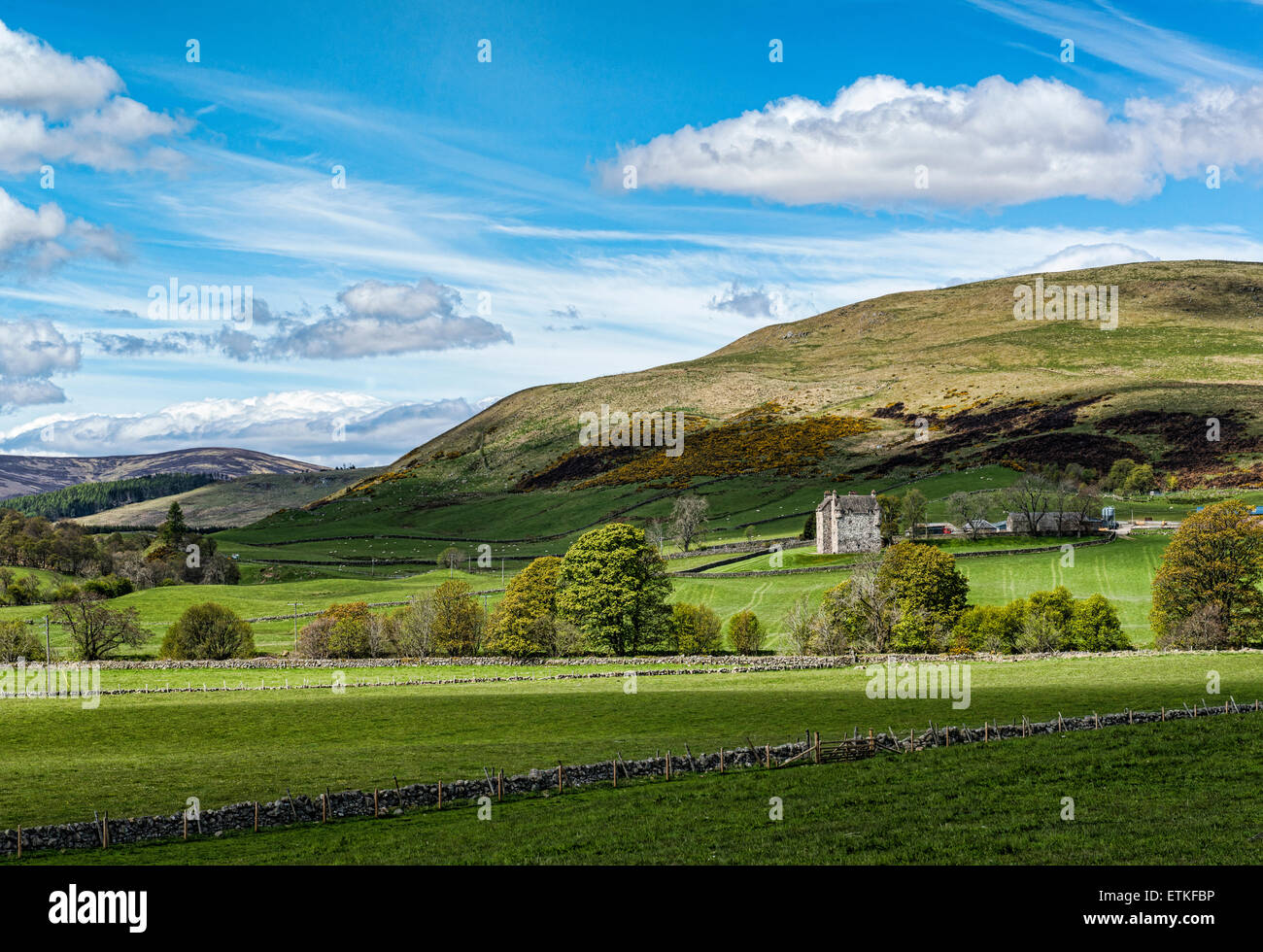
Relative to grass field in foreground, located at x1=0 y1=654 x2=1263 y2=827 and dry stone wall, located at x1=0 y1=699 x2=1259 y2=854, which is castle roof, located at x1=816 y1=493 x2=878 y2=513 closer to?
grass field in foreground, located at x1=0 y1=654 x2=1263 y2=827

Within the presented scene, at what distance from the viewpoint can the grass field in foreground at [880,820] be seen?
84.4 feet

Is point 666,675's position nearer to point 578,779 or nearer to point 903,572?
point 903,572

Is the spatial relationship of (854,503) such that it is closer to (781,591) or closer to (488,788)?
(781,591)

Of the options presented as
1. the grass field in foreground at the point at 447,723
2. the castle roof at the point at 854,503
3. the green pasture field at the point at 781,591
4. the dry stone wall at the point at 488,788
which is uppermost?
the castle roof at the point at 854,503

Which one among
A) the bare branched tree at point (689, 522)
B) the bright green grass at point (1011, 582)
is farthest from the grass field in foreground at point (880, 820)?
the bare branched tree at point (689, 522)

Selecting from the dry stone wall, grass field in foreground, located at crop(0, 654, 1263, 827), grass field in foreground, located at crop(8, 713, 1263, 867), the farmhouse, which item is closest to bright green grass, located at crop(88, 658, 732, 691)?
grass field in foreground, located at crop(0, 654, 1263, 827)

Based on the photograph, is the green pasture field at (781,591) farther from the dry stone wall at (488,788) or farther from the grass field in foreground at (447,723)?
the dry stone wall at (488,788)

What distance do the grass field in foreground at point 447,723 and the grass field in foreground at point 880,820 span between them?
20.8ft

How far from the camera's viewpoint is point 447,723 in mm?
57688

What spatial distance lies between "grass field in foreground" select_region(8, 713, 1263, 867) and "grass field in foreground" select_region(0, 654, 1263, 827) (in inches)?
250

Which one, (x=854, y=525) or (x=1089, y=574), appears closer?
(x=1089, y=574)

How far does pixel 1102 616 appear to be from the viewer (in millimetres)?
89062

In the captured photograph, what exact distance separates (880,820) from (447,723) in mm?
33537

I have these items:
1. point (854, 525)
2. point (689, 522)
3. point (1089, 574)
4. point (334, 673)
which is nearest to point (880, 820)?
point (334, 673)
